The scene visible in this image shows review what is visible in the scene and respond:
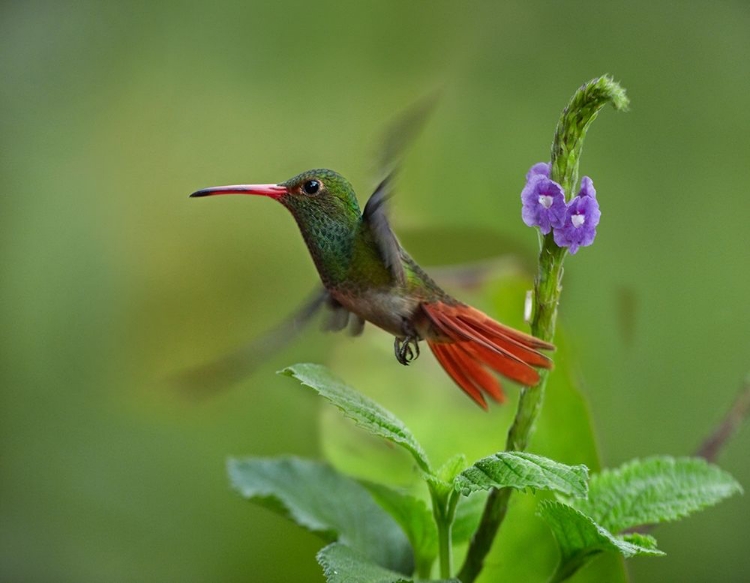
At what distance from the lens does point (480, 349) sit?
52 centimetres

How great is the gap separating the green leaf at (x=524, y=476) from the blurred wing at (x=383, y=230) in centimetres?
13

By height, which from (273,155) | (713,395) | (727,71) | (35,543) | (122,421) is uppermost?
(727,71)

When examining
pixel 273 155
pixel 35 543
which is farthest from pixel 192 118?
pixel 35 543

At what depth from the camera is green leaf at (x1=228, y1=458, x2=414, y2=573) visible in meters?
0.64

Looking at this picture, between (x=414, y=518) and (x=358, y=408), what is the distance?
0.16m

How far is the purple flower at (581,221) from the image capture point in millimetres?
454

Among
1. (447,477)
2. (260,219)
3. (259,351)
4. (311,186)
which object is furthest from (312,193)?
(260,219)

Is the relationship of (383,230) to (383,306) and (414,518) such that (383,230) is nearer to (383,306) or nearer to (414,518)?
(383,306)

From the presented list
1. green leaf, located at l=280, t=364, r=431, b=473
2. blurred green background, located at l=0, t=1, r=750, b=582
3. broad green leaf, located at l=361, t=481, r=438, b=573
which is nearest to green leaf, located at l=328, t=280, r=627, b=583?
broad green leaf, located at l=361, t=481, r=438, b=573

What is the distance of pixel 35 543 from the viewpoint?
153 centimetres

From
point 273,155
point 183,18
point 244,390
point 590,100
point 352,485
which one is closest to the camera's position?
point 590,100

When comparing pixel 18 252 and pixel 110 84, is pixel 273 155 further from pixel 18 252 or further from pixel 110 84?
pixel 18 252

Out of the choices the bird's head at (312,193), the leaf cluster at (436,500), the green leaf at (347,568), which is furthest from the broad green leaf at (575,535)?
the bird's head at (312,193)

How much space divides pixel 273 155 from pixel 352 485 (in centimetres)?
103
